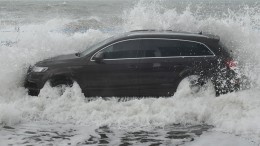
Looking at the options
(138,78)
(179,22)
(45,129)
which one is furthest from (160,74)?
(179,22)

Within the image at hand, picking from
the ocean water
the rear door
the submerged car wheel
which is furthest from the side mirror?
the submerged car wheel

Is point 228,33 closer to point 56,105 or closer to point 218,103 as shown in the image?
point 218,103

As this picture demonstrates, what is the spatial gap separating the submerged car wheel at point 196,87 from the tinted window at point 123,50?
139 cm

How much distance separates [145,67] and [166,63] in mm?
515

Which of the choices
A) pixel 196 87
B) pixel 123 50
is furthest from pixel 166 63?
pixel 123 50

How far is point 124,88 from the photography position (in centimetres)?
1023

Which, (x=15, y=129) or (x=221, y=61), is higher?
(x=221, y=61)

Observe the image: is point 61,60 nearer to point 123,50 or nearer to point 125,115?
point 123,50

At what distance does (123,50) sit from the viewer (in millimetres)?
10367

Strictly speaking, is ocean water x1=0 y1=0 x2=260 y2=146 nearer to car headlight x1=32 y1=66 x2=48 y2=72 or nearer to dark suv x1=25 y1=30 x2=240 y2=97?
dark suv x1=25 y1=30 x2=240 y2=97

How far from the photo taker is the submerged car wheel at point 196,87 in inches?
402

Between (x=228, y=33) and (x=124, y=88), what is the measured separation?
4.83m

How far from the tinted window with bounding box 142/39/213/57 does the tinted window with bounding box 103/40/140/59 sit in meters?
0.22

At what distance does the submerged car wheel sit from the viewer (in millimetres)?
10203
